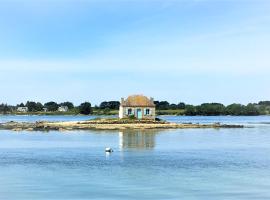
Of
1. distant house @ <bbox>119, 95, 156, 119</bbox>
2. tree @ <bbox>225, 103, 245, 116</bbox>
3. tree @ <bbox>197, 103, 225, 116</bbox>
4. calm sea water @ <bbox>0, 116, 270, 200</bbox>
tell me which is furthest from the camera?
tree @ <bbox>225, 103, 245, 116</bbox>

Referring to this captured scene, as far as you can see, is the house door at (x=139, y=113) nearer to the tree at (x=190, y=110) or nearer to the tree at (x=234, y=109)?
the tree at (x=190, y=110)

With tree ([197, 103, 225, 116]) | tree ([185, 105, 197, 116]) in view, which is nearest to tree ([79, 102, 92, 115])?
Result: tree ([185, 105, 197, 116])

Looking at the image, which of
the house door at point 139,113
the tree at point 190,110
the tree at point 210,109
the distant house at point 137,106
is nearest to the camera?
the distant house at point 137,106

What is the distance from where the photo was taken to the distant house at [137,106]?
262ft

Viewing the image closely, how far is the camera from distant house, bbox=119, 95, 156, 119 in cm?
7981

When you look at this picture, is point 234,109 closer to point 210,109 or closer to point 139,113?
point 210,109

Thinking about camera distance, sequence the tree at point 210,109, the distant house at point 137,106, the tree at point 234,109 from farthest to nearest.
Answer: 1. the tree at point 234,109
2. the tree at point 210,109
3. the distant house at point 137,106

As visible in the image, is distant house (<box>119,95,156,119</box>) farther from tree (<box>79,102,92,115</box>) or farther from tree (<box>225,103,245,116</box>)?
tree (<box>225,103,245,116</box>)

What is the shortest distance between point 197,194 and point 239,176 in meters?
5.80

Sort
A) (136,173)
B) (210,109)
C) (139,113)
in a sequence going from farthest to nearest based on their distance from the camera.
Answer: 1. (210,109)
2. (139,113)
3. (136,173)

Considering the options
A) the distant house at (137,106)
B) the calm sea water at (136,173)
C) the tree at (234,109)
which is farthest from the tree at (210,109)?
the calm sea water at (136,173)

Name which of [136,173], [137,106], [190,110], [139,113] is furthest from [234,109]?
[136,173]

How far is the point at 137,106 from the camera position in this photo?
8019 centimetres

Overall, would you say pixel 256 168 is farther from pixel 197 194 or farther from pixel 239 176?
pixel 197 194
